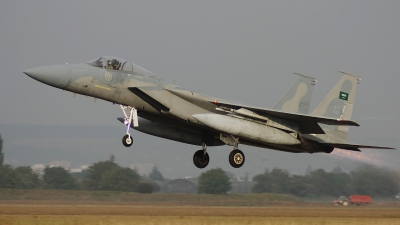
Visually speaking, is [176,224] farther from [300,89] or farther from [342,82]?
[342,82]

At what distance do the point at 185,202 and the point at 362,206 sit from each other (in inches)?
278

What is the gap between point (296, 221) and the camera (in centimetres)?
1436

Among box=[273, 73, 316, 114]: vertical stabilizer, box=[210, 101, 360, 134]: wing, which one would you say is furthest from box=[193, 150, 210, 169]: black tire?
box=[273, 73, 316, 114]: vertical stabilizer

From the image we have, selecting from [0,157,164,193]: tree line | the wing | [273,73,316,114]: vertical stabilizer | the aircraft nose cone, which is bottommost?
[0,157,164,193]: tree line

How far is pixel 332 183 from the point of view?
26.0m

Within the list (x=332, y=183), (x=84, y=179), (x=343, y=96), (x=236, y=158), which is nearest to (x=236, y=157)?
(x=236, y=158)

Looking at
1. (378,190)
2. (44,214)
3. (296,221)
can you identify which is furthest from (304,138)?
(44,214)

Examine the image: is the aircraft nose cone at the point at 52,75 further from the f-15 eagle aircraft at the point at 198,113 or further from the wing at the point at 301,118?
the wing at the point at 301,118

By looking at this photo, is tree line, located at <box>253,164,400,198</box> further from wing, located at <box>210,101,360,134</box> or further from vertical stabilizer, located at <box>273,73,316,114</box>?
wing, located at <box>210,101,360,134</box>

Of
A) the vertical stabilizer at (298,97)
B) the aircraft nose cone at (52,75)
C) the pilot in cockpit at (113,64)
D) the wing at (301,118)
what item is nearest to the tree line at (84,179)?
the vertical stabilizer at (298,97)

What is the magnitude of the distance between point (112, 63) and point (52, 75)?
1.77 metres

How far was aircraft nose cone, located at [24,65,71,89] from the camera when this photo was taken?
16312 mm

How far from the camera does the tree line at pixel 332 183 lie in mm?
23828

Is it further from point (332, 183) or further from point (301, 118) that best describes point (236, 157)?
point (332, 183)
